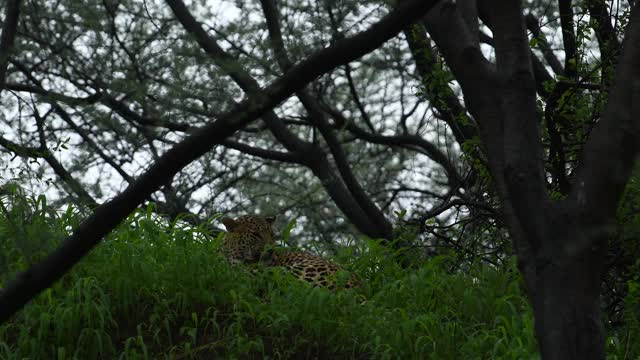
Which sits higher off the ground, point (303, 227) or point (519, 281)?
point (303, 227)

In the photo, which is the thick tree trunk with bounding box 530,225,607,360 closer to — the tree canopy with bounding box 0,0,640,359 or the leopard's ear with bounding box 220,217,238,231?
the tree canopy with bounding box 0,0,640,359

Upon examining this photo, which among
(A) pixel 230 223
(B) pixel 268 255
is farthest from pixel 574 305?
(A) pixel 230 223

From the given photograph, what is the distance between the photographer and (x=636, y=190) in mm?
6344

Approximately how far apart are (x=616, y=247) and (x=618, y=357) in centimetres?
96

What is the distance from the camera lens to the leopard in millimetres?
6613

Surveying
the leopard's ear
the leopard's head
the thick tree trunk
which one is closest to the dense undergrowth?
the leopard's head

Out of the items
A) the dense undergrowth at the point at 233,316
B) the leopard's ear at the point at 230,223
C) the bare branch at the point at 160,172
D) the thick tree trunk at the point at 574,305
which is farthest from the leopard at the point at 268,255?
the bare branch at the point at 160,172

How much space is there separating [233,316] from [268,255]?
138cm

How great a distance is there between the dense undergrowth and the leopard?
177 mm

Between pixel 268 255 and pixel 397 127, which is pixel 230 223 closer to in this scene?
pixel 268 255

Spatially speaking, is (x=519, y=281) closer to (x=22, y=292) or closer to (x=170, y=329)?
(x=170, y=329)

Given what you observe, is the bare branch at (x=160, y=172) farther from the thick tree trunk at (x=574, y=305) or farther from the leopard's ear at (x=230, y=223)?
the leopard's ear at (x=230, y=223)

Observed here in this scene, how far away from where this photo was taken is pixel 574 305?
4039 mm

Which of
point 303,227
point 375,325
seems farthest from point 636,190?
point 303,227
